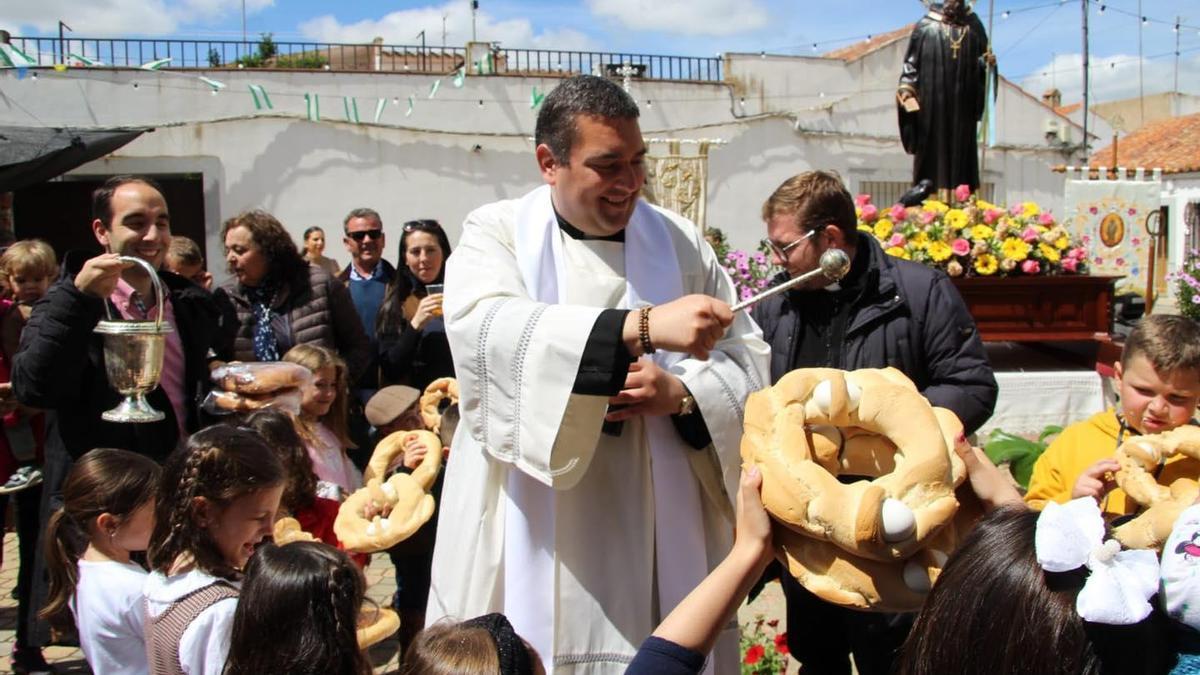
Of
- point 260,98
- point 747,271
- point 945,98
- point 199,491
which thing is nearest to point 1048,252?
point 747,271

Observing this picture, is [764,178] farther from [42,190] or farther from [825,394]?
[825,394]

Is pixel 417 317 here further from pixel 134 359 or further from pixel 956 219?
pixel 956 219

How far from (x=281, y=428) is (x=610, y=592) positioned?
146 centimetres

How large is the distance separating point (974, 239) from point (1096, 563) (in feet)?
16.5

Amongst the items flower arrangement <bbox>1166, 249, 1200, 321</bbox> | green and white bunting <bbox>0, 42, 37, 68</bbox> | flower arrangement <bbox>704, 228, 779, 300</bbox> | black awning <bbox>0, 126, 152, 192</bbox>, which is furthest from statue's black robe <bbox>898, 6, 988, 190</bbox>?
green and white bunting <bbox>0, 42, 37, 68</bbox>

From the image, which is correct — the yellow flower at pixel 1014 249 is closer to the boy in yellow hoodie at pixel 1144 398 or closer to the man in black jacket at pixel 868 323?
the man in black jacket at pixel 868 323

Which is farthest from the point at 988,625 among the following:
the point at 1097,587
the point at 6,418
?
the point at 6,418

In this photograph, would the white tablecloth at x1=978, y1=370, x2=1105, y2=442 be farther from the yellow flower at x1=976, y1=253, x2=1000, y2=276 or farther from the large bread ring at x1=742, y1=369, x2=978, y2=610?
Result: the large bread ring at x1=742, y1=369, x2=978, y2=610

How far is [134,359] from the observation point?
300cm

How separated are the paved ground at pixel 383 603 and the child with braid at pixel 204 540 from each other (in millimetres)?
1739

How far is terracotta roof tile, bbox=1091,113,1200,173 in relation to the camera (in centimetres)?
2727

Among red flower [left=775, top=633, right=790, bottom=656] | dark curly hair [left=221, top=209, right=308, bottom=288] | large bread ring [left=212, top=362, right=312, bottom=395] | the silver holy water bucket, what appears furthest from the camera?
dark curly hair [left=221, top=209, right=308, bottom=288]

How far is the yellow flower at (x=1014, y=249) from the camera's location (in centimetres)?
589

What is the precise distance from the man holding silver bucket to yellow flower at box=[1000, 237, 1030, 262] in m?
4.28
